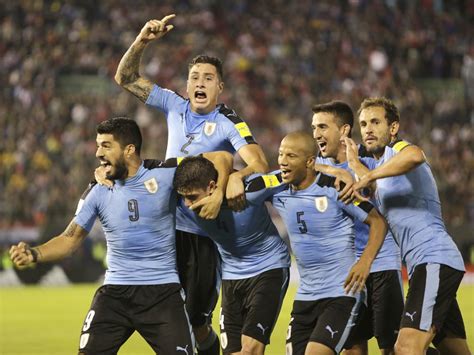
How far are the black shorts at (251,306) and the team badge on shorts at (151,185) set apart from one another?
3.33 ft

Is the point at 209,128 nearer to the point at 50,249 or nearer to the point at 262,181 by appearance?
the point at 262,181

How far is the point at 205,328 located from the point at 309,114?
1586 cm

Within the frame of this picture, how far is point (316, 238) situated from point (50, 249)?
1.86 metres

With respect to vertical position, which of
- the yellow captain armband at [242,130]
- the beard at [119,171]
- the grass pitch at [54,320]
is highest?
the yellow captain armband at [242,130]

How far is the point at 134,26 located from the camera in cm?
2669

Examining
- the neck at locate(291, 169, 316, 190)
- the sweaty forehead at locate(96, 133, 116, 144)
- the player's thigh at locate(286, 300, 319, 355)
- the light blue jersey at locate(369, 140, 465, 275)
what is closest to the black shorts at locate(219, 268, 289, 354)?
the player's thigh at locate(286, 300, 319, 355)

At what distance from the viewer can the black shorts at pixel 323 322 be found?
7000mm

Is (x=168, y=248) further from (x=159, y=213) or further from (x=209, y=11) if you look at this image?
(x=209, y=11)

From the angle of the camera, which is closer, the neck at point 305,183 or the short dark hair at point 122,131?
the short dark hair at point 122,131

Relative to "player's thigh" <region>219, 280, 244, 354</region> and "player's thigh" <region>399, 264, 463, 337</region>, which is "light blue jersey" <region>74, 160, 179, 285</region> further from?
"player's thigh" <region>399, 264, 463, 337</region>

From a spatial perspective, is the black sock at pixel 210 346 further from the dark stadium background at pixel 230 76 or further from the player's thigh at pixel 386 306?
the dark stadium background at pixel 230 76

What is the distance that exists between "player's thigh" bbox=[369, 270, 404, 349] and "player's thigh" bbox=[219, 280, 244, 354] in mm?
1121

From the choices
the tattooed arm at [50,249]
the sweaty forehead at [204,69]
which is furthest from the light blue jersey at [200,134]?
the tattooed arm at [50,249]

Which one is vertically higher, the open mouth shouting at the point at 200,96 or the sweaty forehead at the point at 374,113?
the open mouth shouting at the point at 200,96
